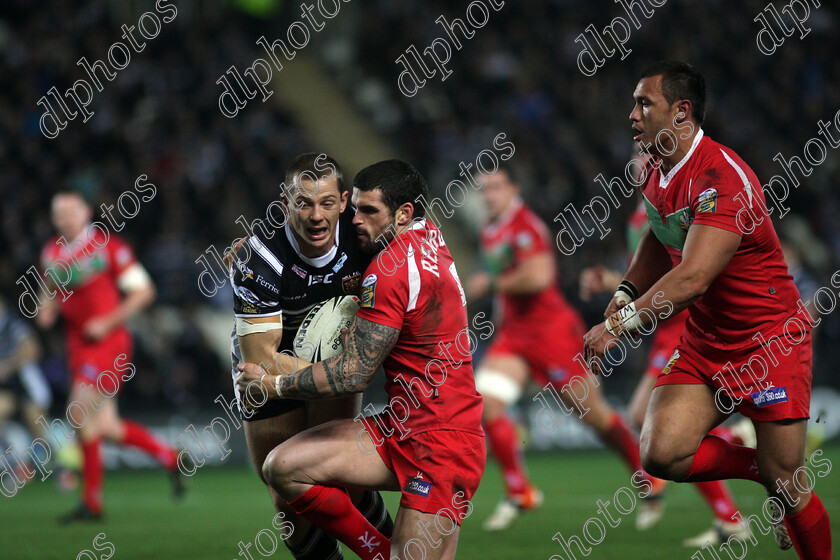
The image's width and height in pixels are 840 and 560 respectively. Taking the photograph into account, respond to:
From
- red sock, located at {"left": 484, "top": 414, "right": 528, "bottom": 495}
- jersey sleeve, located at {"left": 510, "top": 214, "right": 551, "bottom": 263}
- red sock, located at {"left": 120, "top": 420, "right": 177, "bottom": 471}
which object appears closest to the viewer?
red sock, located at {"left": 484, "top": 414, "right": 528, "bottom": 495}

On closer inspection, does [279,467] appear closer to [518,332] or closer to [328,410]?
[328,410]

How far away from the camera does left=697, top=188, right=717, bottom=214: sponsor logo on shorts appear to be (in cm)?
421

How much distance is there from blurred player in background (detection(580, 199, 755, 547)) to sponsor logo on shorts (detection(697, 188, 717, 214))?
1.07 metres

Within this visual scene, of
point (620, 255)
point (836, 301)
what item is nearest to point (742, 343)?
point (836, 301)

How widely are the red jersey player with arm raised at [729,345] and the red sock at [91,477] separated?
523 cm

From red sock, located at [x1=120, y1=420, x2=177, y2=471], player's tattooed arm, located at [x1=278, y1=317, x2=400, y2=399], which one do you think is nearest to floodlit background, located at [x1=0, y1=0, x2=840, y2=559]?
red sock, located at [x1=120, y1=420, x2=177, y2=471]

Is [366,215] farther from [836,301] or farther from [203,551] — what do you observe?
[836,301]

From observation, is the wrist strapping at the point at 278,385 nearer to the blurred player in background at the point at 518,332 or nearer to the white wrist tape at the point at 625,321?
the white wrist tape at the point at 625,321

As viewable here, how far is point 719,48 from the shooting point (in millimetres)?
16953

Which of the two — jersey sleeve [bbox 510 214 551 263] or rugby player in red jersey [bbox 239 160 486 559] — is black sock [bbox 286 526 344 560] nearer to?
rugby player in red jersey [bbox 239 160 486 559]

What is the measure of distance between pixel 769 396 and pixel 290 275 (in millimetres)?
2243

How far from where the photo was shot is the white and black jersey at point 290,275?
4367 millimetres

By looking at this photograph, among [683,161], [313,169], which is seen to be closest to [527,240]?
[683,161]

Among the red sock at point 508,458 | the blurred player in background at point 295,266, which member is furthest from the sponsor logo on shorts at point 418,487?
the red sock at point 508,458
